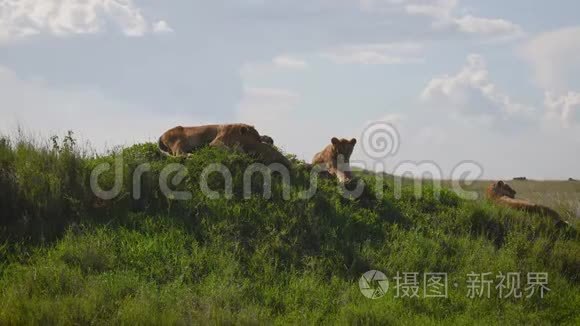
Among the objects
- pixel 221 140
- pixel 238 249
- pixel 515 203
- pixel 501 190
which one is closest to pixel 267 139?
pixel 221 140

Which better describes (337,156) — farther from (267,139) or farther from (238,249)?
(238,249)

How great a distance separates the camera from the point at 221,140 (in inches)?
497

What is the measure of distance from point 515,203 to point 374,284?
15.6 ft

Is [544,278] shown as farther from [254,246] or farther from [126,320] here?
[126,320]

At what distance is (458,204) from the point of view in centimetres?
1324

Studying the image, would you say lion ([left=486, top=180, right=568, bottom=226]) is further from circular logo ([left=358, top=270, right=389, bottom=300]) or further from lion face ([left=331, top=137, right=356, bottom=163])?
circular logo ([left=358, top=270, right=389, bottom=300])

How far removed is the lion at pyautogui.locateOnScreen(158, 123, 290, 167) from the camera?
1264 cm

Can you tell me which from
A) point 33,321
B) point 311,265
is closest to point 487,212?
point 311,265

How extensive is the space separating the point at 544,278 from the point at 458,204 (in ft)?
8.04

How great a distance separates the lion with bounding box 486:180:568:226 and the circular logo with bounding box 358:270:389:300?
4.37m

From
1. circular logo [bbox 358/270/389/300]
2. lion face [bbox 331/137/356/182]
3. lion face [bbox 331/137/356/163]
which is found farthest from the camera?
lion face [bbox 331/137/356/163]

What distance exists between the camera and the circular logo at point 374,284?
964 cm

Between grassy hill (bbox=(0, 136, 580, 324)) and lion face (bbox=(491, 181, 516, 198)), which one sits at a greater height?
lion face (bbox=(491, 181, 516, 198))

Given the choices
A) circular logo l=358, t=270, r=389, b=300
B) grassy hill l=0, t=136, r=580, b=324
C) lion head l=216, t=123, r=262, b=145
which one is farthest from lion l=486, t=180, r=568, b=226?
lion head l=216, t=123, r=262, b=145
